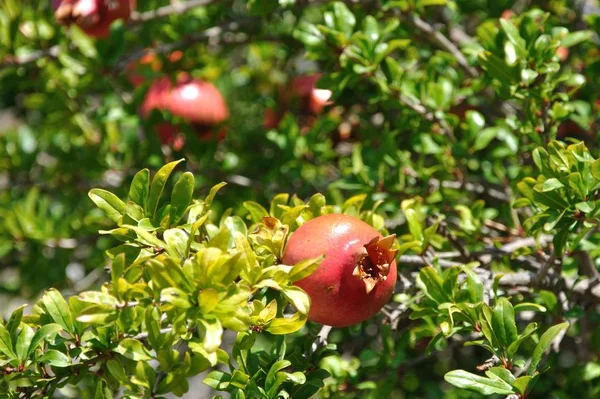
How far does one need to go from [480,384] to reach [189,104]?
1245mm

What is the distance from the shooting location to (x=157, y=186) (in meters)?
0.95

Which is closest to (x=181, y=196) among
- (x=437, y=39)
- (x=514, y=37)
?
(x=514, y=37)

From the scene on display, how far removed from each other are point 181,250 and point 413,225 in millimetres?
429

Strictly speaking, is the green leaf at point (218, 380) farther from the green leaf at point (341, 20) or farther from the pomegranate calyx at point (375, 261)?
the green leaf at point (341, 20)

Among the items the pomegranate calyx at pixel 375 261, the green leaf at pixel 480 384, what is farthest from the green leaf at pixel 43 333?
the green leaf at pixel 480 384

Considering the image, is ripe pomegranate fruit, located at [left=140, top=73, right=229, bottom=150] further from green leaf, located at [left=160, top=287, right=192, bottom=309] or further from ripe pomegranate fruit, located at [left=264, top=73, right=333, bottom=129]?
green leaf, located at [left=160, top=287, right=192, bottom=309]

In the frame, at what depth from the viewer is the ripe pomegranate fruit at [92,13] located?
1.72m

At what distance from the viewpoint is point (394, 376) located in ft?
4.31

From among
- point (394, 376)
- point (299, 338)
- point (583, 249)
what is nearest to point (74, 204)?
point (299, 338)

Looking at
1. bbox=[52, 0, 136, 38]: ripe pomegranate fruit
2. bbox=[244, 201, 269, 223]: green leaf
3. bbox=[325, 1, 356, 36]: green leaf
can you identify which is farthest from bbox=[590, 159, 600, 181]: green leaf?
bbox=[52, 0, 136, 38]: ripe pomegranate fruit

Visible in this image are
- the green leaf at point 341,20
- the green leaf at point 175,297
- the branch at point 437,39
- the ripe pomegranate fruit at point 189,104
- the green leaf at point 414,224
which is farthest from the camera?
the ripe pomegranate fruit at point 189,104

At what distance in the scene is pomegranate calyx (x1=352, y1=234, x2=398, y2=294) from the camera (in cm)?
94

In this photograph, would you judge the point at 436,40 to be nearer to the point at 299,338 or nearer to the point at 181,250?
the point at 299,338

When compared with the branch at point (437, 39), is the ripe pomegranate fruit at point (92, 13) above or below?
below
